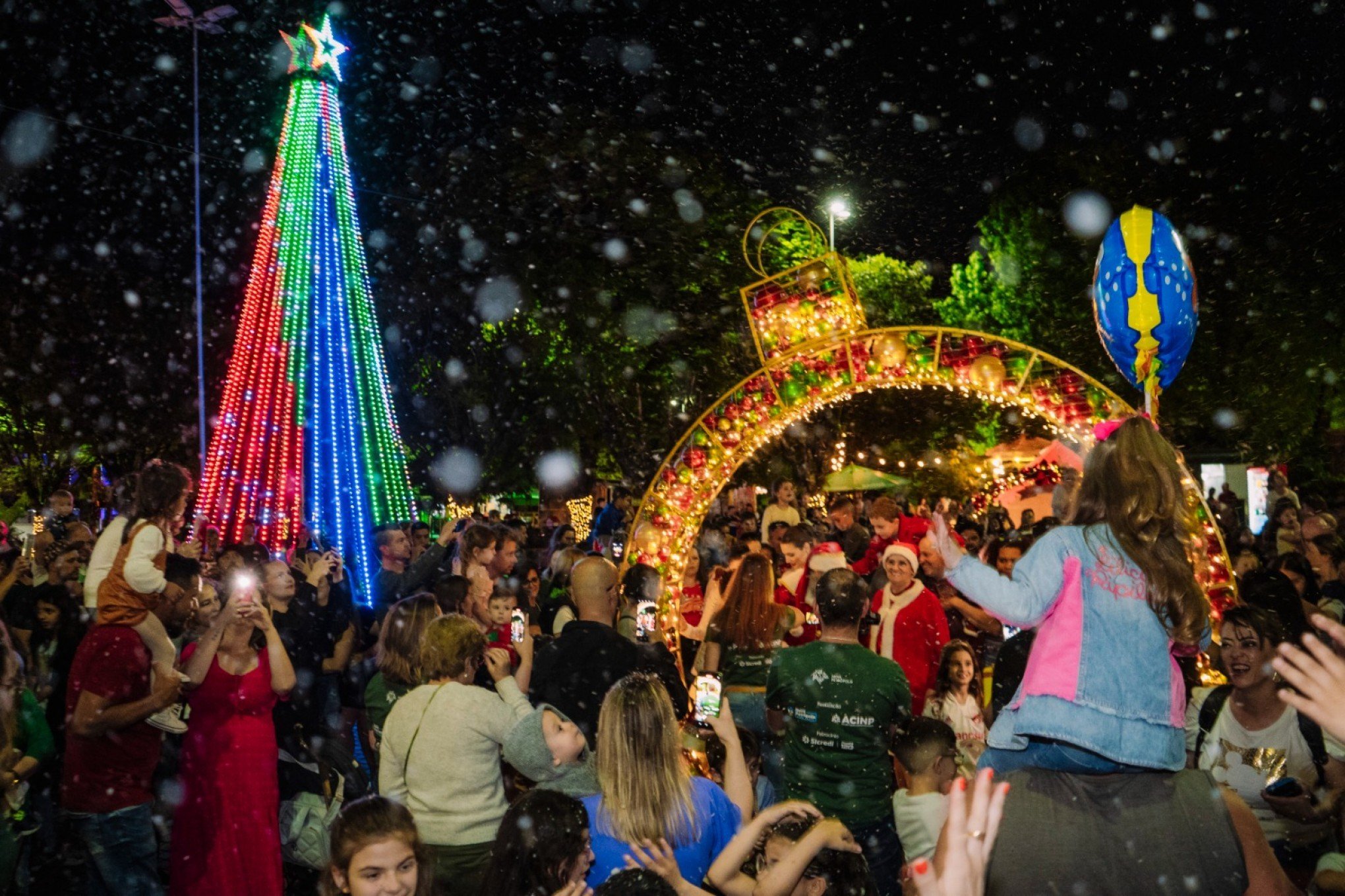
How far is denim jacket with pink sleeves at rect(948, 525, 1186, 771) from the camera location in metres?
2.81

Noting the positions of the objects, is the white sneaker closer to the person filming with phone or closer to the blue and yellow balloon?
the person filming with phone

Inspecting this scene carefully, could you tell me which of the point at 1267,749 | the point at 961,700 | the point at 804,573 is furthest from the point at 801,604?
the point at 1267,749

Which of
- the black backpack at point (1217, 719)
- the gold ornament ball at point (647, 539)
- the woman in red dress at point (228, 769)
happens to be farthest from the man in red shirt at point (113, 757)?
the gold ornament ball at point (647, 539)

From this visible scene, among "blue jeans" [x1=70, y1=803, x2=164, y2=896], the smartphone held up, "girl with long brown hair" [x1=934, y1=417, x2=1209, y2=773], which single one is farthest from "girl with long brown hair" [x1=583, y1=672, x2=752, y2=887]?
"blue jeans" [x1=70, y1=803, x2=164, y2=896]

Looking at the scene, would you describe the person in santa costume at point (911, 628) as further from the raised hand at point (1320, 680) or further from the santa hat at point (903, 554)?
the raised hand at point (1320, 680)

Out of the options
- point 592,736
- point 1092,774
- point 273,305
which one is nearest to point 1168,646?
point 1092,774

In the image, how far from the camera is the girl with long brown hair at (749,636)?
24.2 ft

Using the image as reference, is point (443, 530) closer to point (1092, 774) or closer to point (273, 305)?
point (1092, 774)

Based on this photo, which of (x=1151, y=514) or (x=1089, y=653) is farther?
(x=1151, y=514)

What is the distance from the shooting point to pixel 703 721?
554 cm

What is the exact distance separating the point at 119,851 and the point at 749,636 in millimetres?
3922

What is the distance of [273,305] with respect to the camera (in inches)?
699

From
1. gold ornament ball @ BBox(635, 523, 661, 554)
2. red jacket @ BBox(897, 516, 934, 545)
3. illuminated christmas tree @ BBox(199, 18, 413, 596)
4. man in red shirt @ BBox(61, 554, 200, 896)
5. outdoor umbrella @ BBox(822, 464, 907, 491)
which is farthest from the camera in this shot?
outdoor umbrella @ BBox(822, 464, 907, 491)

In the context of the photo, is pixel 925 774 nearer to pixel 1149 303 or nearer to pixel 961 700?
pixel 961 700
